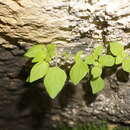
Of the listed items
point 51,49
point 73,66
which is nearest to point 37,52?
point 51,49

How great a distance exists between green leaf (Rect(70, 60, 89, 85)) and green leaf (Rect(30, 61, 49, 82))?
126 millimetres

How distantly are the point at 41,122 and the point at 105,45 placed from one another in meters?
1.11

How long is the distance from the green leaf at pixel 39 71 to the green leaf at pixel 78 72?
0.13 metres

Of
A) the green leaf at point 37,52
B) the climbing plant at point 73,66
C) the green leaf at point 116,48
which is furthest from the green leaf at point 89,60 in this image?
the green leaf at point 37,52

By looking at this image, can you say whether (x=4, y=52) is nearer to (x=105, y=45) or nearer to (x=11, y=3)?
(x=11, y=3)

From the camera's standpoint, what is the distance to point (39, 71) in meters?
1.15

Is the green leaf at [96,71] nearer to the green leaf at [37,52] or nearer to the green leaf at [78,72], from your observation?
the green leaf at [78,72]

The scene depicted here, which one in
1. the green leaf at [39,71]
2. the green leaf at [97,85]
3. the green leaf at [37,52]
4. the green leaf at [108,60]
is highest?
the green leaf at [37,52]

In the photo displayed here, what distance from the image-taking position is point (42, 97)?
78.9 inches

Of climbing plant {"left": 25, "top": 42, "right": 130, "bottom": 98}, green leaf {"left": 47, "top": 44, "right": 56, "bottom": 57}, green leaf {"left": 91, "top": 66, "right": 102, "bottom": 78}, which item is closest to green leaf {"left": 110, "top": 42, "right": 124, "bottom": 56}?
climbing plant {"left": 25, "top": 42, "right": 130, "bottom": 98}

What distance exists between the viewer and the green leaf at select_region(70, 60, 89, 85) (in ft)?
3.85

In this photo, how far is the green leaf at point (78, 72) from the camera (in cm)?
117

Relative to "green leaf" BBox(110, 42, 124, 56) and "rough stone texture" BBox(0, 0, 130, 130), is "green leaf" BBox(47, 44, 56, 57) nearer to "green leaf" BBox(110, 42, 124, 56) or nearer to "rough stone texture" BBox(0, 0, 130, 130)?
"rough stone texture" BBox(0, 0, 130, 130)

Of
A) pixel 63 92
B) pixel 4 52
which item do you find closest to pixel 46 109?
pixel 63 92
